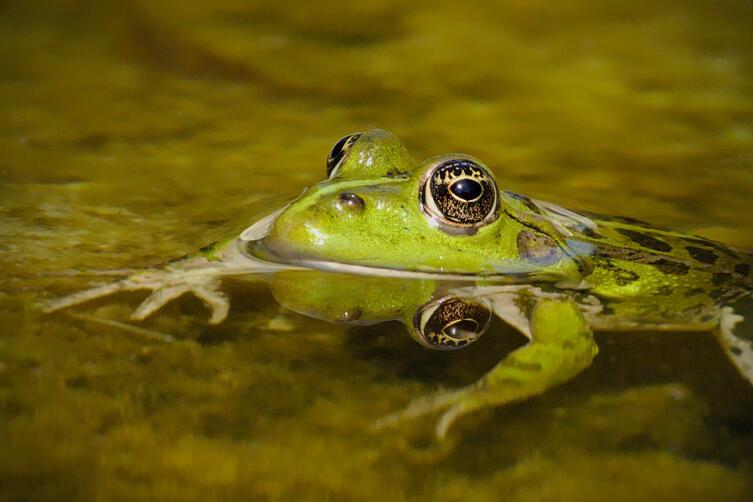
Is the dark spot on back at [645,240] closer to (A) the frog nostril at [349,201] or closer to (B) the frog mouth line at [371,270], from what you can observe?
(B) the frog mouth line at [371,270]

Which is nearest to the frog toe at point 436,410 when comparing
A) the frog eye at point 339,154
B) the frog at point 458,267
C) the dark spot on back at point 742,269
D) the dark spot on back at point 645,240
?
the frog at point 458,267

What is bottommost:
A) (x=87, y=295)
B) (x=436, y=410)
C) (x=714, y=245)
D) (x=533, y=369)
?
(x=436, y=410)

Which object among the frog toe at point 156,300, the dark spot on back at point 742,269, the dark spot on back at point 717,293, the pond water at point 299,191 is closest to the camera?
the pond water at point 299,191

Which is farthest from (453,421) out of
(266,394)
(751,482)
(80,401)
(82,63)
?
(82,63)

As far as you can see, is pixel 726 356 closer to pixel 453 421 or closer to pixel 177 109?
pixel 453 421

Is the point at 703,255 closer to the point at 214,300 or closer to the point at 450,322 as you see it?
the point at 450,322

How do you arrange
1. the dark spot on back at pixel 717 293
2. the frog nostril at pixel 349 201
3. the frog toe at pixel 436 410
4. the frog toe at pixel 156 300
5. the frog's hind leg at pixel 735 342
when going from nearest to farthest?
the frog toe at pixel 436 410 → the frog's hind leg at pixel 735 342 → the frog toe at pixel 156 300 → the frog nostril at pixel 349 201 → the dark spot on back at pixel 717 293

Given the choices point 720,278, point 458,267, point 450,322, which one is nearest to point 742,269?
point 720,278

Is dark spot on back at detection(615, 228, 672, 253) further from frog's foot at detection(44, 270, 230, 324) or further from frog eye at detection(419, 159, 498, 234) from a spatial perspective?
frog's foot at detection(44, 270, 230, 324)
